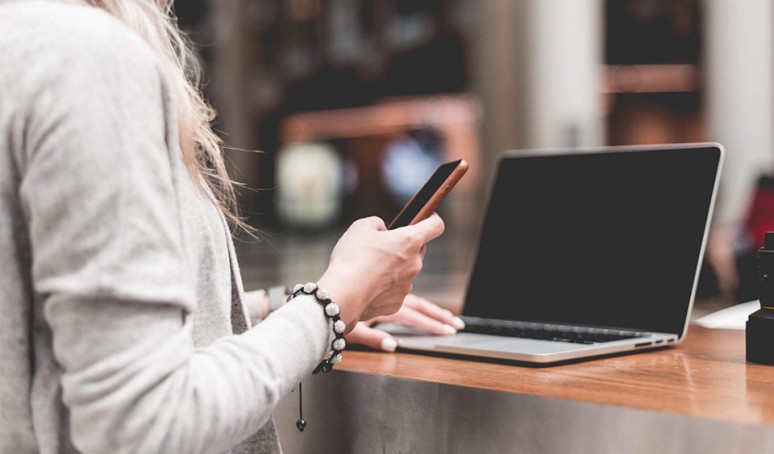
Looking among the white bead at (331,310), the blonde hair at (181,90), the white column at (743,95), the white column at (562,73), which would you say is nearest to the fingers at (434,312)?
the blonde hair at (181,90)

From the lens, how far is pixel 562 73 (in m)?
6.48

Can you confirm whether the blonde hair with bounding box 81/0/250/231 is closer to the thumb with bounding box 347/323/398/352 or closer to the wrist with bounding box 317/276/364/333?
the wrist with bounding box 317/276/364/333

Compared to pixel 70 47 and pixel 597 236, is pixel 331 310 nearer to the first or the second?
pixel 70 47

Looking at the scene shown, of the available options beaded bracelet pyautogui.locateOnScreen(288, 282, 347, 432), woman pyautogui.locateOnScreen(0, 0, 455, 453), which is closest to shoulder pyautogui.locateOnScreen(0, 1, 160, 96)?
woman pyautogui.locateOnScreen(0, 0, 455, 453)

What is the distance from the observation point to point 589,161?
140 centimetres

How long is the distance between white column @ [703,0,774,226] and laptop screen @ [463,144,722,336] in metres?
5.53

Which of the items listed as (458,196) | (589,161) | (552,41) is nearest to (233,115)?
(458,196)

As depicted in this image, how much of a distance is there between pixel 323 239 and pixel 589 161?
14188 mm

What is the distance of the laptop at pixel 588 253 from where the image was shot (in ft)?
3.96

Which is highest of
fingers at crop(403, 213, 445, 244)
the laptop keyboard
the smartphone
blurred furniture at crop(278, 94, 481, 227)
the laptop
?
the smartphone

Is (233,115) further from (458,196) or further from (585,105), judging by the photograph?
(585,105)

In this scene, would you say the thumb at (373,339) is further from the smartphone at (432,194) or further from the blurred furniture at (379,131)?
the blurred furniture at (379,131)

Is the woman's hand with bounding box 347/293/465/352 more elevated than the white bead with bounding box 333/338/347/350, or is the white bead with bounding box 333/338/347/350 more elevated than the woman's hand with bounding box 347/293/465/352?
the white bead with bounding box 333/338/347/350

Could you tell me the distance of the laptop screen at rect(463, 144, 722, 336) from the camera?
124 centimetres
